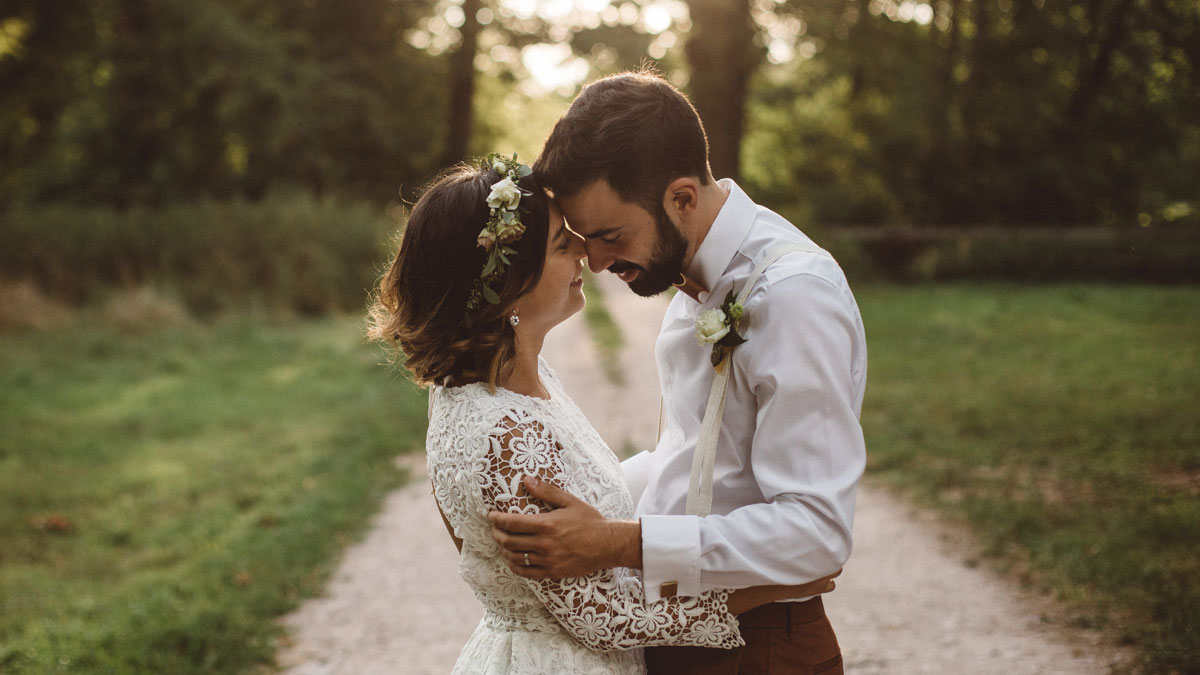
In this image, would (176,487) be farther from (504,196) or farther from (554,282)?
(504,196)

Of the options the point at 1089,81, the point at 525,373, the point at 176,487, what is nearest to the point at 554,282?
the point at 525,373

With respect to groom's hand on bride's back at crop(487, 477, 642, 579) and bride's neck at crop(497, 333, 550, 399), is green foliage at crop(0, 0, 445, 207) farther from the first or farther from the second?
groom's hand on bride's back at crop(487, 477, 642, 579)

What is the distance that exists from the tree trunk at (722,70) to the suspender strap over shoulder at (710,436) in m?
15.4

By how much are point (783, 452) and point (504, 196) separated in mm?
849

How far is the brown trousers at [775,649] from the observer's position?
2.16 m

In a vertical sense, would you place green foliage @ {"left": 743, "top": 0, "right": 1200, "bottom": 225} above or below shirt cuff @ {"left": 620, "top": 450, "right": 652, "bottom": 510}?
below

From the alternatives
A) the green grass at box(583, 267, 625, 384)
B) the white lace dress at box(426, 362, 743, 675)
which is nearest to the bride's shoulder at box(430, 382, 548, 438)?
the white lace dress at box(426, 362, 743, 675)

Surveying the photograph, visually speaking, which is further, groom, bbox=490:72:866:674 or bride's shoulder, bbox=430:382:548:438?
bride's shoulder, bbox=430:382:548:438

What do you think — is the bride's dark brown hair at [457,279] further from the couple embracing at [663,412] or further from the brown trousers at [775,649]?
the brown trousers at [775,649]

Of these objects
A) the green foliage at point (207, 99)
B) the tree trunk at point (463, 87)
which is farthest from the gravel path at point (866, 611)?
the tree trunk at point (463, 87)

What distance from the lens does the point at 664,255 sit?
2.34 metres

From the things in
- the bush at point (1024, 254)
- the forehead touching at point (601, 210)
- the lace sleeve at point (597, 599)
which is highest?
the forehead touching at point (601, 210)

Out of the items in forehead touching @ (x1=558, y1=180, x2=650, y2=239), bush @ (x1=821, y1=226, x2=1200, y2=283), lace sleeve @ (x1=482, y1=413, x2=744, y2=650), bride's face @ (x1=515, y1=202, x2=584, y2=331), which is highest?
forehead touching @ (x1=558, y1=180, x2=650, y2=239)

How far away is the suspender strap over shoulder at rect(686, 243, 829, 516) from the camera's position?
2.07 m
